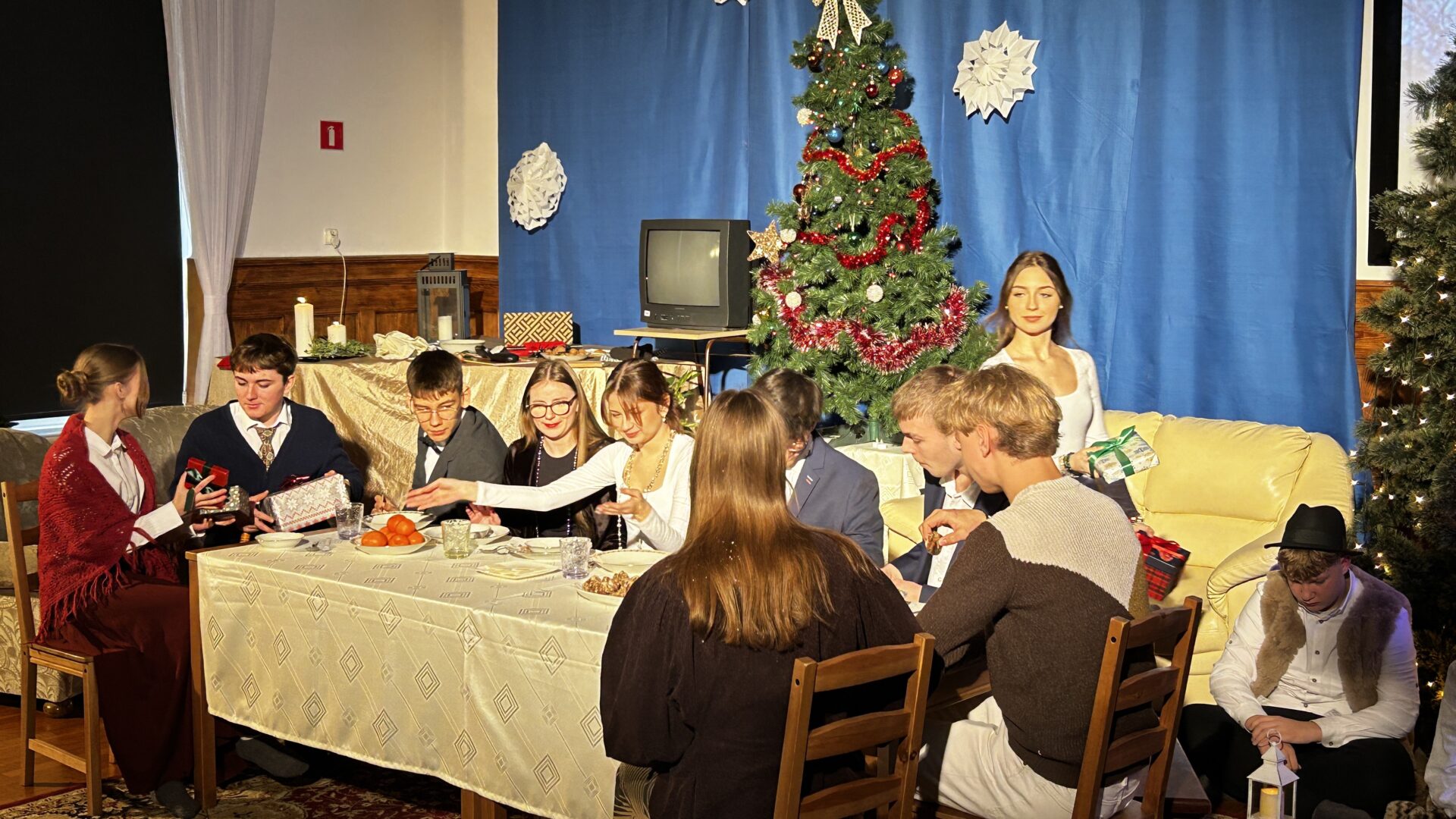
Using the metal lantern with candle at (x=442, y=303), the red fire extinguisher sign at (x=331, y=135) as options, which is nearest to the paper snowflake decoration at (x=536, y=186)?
the metal lantern with candle at (x=442, y=303)

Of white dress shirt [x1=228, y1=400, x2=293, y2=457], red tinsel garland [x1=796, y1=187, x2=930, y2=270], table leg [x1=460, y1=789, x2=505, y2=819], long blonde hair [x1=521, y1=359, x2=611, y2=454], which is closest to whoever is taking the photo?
table leg [x1=460, y1=789, x2=505, y2=819]

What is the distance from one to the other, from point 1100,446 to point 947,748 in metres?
1.29

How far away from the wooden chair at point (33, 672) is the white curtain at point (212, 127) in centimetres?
334

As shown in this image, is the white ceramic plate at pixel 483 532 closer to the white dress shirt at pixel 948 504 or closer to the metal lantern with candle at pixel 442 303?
the white dress shirt at pixel 948 504

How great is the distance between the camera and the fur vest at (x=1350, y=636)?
330cm

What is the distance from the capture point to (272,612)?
334 cm

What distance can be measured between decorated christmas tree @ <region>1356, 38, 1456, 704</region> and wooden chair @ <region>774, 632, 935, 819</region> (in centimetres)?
251

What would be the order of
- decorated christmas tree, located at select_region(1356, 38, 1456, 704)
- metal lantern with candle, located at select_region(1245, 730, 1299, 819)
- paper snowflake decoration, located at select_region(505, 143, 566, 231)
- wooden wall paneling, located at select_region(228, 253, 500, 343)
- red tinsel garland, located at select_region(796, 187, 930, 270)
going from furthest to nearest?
paper snowflake decoration, located at select_region(505, 143, 566, 231) → wooden wall paneling, located at select_region(228, 253, 500, 343) → red tinsel garland, located at select_region(796, 187, 930, 270) → decorated christmas tree, located at select_region(1356, 38, 1456, 704) → metal lantern with candle, located at select_region(1245, 730, 1299, 819)

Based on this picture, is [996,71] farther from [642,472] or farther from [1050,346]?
[642,472]

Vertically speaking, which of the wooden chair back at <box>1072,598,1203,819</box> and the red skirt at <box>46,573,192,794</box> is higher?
the wooden chair back at <box>1072,598,1203,819</box>

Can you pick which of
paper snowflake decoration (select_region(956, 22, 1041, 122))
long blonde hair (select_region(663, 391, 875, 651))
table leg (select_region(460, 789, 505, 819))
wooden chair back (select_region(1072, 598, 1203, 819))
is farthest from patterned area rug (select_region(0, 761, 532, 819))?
paper snowflake decoration (select_region(956, 22, 1041, 122))

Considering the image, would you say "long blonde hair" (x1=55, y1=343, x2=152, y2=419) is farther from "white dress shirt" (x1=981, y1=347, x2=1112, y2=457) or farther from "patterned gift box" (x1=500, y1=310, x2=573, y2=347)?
"patterned gift box" (x1=500, y1=310, x2=573, y2=347)

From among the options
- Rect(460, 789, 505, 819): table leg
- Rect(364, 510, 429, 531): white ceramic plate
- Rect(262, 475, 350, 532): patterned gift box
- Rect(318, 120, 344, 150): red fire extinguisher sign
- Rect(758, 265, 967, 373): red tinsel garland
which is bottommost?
Rect(460, 789, 505, 819): table leg

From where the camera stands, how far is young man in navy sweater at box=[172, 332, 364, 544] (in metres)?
4.14
